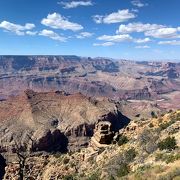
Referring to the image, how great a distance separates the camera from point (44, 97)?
196m

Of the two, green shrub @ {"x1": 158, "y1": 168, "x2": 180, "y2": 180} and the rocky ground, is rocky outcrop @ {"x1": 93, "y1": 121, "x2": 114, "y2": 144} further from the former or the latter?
green shrub @ {"x1": 158, "y1": 168, "x2": 180, "y2": 180}

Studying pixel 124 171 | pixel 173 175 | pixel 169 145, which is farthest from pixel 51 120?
pixel 173 175

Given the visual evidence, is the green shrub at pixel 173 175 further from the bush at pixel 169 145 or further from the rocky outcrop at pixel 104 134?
the rocky outcrop at pixel 104 134

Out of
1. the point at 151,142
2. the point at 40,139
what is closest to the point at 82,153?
the point at 151,142

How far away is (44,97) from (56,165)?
436 ft

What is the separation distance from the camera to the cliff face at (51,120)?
148 meters

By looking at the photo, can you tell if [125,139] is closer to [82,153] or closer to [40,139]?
[82,153]

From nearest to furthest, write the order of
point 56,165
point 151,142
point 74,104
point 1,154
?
point 151,142, point 56,165, point 1,154, point 74,104

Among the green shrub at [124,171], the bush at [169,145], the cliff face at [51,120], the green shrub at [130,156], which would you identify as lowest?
the cliff face at [51,120]

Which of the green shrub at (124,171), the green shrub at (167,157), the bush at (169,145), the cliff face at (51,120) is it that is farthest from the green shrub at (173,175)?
the cliff face at (51,120)

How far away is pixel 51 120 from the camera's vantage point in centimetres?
17125

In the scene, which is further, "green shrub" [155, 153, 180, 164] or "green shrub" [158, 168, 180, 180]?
"green shrub" [155, 153, 180, 164]

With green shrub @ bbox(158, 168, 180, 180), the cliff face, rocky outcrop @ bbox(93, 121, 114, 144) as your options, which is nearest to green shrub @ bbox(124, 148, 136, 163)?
green shrub @ bbox(158, 168, 180, 180)

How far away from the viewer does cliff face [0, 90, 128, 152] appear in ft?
487
